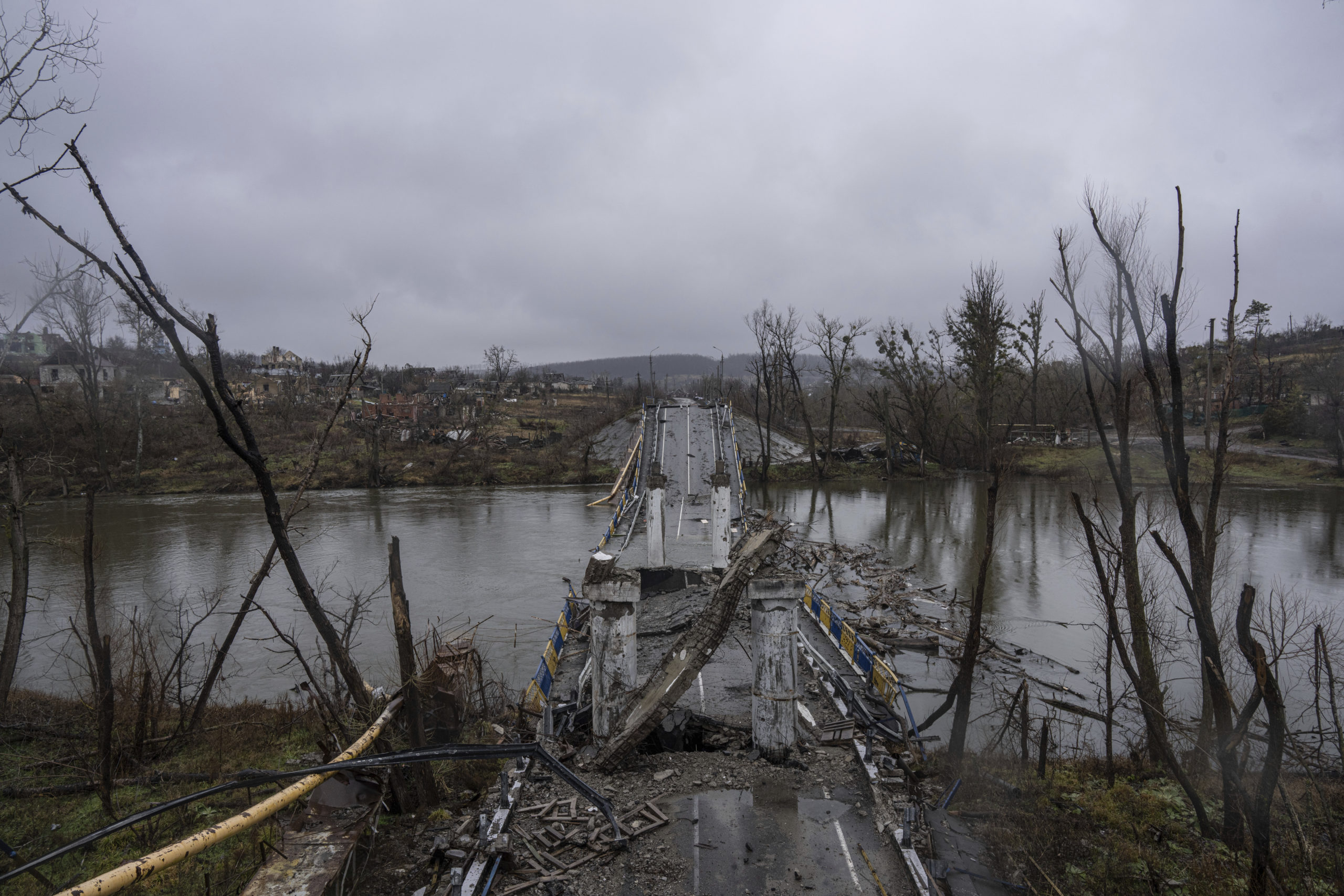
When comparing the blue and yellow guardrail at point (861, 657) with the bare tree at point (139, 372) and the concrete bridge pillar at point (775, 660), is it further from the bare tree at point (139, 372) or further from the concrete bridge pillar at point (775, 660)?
the bare tree at point (139, 372)

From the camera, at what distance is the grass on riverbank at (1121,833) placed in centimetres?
843

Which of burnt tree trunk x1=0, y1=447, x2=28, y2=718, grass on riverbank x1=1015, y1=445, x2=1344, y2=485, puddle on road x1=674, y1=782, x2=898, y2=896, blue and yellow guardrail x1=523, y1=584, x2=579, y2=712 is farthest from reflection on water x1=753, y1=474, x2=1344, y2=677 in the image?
burnt tree trunk x1=0, y1=447, x2=28, y2=718

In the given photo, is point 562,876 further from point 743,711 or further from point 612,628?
point 743,711

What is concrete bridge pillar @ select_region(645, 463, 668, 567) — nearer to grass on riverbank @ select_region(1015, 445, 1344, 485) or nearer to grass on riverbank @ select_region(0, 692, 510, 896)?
grass on riverbank @ select_region(0, 692, 510, 896)

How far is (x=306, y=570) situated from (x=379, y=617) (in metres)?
6.88

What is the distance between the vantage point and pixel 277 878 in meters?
5.71

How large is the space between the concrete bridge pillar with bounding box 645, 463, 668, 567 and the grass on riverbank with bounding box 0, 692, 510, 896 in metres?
7.48

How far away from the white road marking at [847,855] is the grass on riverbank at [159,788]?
14.9ft

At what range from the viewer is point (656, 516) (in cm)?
1836

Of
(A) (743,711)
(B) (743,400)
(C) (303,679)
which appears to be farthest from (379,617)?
(B) (743,400)

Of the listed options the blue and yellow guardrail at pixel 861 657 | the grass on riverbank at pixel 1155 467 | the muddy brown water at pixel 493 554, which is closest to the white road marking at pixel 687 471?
the muddy brown water at pixel 493 554

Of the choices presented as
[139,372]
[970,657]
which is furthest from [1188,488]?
[139,372]

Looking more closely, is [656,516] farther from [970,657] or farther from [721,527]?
[970,657]

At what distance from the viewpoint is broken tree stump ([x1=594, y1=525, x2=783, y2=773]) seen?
859cm
